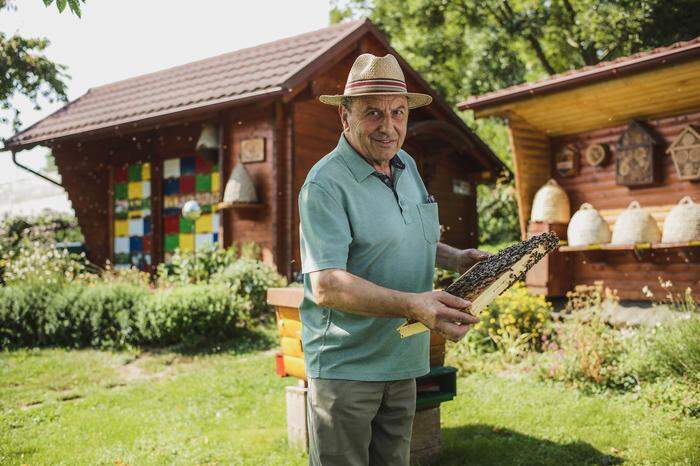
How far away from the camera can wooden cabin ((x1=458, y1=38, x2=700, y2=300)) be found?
761 cm

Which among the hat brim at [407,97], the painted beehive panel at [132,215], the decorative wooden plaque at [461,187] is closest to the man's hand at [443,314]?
the hat brim at [407,97]

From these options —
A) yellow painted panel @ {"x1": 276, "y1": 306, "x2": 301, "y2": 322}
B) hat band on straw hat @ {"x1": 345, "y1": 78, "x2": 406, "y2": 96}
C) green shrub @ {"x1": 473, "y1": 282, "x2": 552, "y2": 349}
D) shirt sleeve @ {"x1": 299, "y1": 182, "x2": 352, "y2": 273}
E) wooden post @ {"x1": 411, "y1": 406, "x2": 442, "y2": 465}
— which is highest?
hat band on straw hat @ {"x1": 345, "y1": 78, "x2": 406, "y2": 96}

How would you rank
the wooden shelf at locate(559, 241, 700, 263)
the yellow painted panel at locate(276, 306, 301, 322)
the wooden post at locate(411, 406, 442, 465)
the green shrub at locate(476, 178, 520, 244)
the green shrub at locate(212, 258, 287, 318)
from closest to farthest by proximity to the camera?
1. the wooden post at locate(411, 406, 442, 465)
2. the yellow painted panel at locate(276, 306, 301, 322)
3. the wooden shelf at locate(559, 241, 700, 263)
4. the green shrub at locate(212, 258, 287, 318)
5. the green shrub at locate(476, 178, 520, 244)

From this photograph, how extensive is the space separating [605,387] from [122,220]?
11384 millimetres

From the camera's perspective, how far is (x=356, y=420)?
2.21 metres

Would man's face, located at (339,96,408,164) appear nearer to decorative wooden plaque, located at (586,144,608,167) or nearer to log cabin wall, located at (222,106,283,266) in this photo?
decorative wooden plaque, located at (586,144,608,167)

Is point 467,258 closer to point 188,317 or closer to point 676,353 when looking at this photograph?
point 676,353

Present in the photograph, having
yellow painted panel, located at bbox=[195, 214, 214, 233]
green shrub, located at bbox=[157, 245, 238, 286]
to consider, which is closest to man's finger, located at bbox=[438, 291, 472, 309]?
green shrub, located at bbox=[157, 245, 238, 286]

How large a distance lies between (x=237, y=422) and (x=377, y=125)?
12.4ft

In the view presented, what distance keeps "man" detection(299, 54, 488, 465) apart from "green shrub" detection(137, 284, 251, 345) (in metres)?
6.07

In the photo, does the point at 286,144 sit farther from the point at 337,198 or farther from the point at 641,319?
the point at 337,198

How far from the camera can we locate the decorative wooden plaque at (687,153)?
25.6 feet

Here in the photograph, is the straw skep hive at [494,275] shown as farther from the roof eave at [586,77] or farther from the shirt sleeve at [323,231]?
the roof eave at [586,77]

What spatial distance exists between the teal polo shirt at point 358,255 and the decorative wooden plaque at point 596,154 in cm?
730
